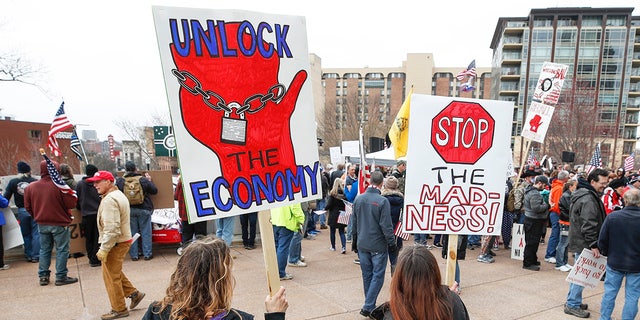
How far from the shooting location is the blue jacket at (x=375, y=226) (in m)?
4.57

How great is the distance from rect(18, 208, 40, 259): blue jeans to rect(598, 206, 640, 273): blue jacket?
9.36 meters

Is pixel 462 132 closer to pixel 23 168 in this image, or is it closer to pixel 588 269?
pixel 588 269

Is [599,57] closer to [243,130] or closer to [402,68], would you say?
[402,68]

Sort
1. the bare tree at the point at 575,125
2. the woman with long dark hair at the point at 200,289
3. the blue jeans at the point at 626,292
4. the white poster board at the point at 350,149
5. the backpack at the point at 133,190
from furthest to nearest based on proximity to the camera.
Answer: the bare tree at the point at 575,125, the white poster board at the point at 350,149, the backpack at the point at 133,190, the blue jeans at the point at 626,292, the woman with long dark hair at the point at 200,289

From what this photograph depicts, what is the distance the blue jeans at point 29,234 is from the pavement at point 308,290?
0.75 ft

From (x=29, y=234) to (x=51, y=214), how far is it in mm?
2360

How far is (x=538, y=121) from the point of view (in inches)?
294

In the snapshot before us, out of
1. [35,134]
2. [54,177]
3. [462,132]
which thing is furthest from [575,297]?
[35,134]

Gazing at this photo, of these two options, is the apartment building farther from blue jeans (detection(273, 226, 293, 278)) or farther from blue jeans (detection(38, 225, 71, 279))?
blue jeans (detection(38, 225, 71, 279))

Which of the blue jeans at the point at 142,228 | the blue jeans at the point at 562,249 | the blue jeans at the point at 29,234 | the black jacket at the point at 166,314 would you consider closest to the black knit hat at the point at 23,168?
the blue jeans at the point at 29,234

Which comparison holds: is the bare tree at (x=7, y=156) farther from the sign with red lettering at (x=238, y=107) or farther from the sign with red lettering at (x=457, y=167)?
the sign with red lettering at (x=457, y=167)

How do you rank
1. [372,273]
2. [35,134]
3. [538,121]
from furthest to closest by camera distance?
[35,134], [538,121], [372,273]

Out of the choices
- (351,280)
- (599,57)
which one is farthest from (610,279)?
(599,57)

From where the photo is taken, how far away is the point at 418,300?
6.04ft
